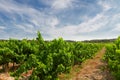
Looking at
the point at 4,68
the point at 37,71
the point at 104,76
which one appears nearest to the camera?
the point at 37,71

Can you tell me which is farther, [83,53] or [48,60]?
[83,53]

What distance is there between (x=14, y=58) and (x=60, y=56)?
1282cm

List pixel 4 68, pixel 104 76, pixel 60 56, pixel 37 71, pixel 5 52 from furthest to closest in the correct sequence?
pixel 4 68, pixel 5 52, pixel 104 76, pixel 60 56, pixel 37 71

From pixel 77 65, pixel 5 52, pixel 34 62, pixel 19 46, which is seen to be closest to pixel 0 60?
pixel 5 52

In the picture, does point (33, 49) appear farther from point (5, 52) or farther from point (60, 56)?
point (60, 56)

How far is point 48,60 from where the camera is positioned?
47.1 feet

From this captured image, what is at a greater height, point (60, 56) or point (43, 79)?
point (60, 56)

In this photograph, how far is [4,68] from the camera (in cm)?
2753

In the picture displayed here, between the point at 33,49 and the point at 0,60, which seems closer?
the point at 0,60

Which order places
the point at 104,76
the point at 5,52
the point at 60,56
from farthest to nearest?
the point at 5,52
the point at 104,76
the point at 60,56

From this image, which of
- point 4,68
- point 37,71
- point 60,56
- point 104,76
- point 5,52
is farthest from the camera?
point 4,68

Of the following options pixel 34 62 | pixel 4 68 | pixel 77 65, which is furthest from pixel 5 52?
pixel 34 62

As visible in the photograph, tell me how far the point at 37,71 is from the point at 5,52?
12.3 m

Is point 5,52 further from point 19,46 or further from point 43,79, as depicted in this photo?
point 43,79
